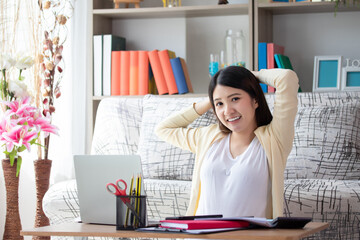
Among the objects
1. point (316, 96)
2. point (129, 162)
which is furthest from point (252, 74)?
point (316, 96)

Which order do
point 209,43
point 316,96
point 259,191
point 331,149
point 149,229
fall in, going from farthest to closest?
point 209,43
point 316,96
point 331,149
point 259,191
point 149,229

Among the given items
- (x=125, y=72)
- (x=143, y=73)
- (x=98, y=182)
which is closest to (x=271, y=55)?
(x=143, y=73)

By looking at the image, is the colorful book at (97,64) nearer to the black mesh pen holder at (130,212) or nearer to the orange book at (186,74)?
the orange book at (186,74)

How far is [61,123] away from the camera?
11.4 ft

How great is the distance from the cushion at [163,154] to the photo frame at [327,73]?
2.58 ft

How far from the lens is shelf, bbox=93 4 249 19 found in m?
3.45

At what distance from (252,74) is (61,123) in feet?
6.15

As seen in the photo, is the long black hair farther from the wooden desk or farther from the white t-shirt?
the wooden desk

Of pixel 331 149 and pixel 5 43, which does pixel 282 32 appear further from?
pixel 5 43

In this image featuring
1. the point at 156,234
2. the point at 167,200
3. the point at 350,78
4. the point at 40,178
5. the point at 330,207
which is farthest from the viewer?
the point at 350,78

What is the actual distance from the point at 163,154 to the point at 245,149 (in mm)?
1041

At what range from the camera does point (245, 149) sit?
184 cm

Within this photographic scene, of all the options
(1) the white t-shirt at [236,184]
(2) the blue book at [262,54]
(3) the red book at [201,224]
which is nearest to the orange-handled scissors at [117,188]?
(3) the red book at [201,224]

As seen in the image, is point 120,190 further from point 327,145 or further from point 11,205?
point 11,205
